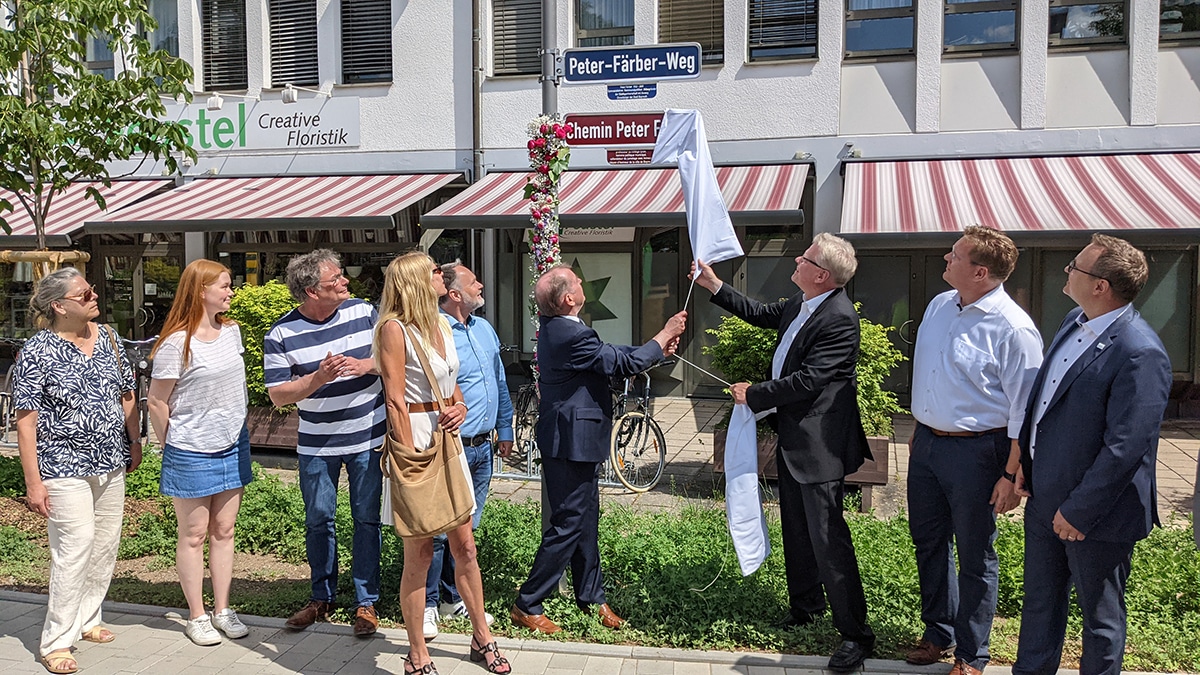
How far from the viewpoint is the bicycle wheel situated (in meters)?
8.10

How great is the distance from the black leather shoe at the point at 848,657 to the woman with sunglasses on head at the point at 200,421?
270 centimetres

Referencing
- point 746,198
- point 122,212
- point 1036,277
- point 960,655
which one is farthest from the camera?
point 122,212

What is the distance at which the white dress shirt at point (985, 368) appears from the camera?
3.75 m

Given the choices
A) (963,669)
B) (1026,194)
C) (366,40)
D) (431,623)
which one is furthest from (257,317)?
(1026,194)

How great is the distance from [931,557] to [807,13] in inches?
382

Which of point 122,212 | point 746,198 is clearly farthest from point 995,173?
point 122,212

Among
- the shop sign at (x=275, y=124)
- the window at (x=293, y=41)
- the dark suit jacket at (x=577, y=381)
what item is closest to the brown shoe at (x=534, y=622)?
the dark suit jacket at (x=577, y=381)

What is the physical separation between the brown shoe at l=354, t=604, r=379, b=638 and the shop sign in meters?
10.6

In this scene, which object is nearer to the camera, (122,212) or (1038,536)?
(1038,536)

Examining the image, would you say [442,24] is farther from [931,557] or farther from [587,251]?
[931,557]

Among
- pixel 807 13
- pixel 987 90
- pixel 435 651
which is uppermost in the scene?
pixel 807 13

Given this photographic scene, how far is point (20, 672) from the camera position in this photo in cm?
404

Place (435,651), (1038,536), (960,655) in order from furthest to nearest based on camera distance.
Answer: (435,651), (960,655), (1038,536)

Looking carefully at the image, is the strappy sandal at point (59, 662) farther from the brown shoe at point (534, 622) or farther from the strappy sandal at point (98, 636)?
the brown shoe at point (534, 622)
